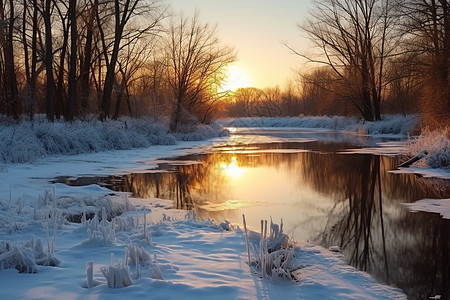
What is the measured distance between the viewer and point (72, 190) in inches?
313

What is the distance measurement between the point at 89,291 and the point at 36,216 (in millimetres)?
2627

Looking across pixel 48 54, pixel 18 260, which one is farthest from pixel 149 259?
pixel 48 54

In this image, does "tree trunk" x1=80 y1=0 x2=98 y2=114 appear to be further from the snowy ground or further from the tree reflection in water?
the snowy ground

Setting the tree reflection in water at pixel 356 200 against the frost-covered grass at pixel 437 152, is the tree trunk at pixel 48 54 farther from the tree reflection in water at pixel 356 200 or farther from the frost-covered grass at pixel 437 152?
the frost-covered grass at pixel 437 152

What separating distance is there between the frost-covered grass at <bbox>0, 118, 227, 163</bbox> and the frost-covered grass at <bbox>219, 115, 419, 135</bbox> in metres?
16.2

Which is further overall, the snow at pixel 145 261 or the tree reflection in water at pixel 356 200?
the tree reflection in water at pixel 356 200

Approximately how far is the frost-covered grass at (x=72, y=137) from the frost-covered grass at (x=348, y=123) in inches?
637

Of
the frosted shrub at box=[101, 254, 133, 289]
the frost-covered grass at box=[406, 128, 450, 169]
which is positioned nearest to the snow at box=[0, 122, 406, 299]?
the frosted shrub at box=[101, 254, 133, 289]

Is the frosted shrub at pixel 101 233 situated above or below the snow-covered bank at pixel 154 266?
above

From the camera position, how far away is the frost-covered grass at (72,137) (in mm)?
12180

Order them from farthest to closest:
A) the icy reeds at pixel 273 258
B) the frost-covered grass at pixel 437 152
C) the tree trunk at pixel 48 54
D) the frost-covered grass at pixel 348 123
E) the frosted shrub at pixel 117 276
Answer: the frost-covered grass at pixel 348 123
the tree trunk at pixel 48 54
the frost-covered grass at pixel 437 152
the icy reeds at pixel 273 258
the frosted shrub at pixel 117 276

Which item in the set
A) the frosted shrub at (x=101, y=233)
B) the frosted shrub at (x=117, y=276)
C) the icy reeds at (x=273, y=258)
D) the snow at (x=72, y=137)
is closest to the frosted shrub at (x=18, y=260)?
the frosted shrub at (x=117, y=276)

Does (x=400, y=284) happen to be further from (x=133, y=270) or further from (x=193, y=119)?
(x=193, y=119)

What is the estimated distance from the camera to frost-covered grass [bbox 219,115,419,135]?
30156 mm
